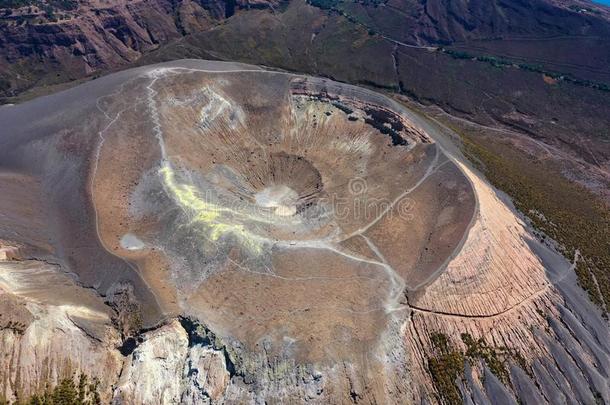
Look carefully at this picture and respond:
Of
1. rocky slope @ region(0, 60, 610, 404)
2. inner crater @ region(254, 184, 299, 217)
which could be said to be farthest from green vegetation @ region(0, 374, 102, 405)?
inner crater @ region(254, 184, 299, 217)

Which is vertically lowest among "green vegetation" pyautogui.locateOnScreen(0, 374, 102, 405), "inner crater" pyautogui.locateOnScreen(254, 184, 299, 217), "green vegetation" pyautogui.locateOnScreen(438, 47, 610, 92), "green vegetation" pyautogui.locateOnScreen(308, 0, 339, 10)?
"inner crater" pyautogui.locateOnScreen(254, 184, 299, 217)

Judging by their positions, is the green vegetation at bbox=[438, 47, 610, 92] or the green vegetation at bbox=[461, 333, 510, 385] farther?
the green vegetation at bbox=[438, 47, 610, 92]

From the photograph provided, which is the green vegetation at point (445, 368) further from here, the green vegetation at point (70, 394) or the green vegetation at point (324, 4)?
the green vegetation at point (324, 4)

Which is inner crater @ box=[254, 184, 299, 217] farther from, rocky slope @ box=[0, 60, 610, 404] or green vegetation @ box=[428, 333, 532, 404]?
green vegetation @ box=[428, 333, 532, 404]

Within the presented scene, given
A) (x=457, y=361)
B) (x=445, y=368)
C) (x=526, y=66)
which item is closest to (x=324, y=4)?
(x=526, y=66)

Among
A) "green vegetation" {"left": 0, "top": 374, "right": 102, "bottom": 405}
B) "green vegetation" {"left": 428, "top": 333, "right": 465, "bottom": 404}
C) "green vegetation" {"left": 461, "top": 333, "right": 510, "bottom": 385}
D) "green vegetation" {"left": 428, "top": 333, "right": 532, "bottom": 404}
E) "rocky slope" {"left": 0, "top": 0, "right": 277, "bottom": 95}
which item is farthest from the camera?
"rocky slope" {"left": 0, "top": 0, "right": 277, "bottom": 95}

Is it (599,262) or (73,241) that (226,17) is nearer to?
(73,241)
